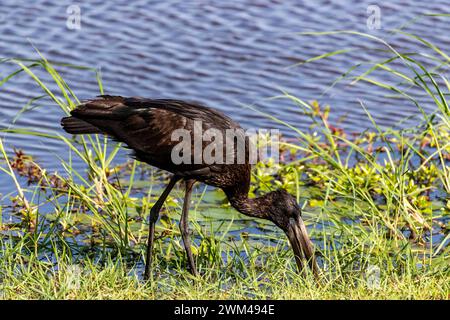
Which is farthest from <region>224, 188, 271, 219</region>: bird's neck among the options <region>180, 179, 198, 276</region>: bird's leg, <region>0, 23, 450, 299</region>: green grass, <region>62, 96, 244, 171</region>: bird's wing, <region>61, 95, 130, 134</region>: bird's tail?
<region>61, 95, 130, 134</region>: bird's tail

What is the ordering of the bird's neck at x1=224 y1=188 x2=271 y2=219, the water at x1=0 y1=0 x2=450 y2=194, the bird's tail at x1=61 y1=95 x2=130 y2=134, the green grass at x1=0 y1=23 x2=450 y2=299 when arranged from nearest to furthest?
→ the green grass at x1=0 y1=23 x2=450 y2=299 → the bird's tail at x1=61 y1=95 x2=130 y2=134 → the bird's neck at x1=224 y1=188 x2=271 y2=219 → the water at x1=0 y1=0 x2=450 y2=194

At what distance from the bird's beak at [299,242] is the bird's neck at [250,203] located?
0.73 ft

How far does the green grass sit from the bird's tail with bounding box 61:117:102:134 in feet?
0.42

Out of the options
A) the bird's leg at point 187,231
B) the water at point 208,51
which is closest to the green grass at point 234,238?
the bird's leg at point 187,231

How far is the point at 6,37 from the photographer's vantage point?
31.9ft

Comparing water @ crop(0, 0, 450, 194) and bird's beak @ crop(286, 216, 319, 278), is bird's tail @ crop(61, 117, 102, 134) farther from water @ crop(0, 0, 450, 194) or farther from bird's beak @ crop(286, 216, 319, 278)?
water @ crop(0, 0, 450, 194)

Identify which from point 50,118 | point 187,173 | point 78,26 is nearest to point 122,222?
point 187,173

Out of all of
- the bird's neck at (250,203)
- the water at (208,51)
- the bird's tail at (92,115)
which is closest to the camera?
the bird's tail at (92,115)

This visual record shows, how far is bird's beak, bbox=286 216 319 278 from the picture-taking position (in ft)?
18.1

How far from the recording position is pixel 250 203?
5938 millimetres

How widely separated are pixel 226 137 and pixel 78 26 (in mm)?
4389

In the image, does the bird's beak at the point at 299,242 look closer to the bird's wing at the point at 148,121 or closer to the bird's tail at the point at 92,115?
the bird's wing at the point at 148,121

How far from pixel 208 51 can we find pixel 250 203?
13.2ft

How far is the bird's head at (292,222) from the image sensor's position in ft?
18.2
